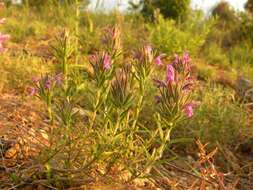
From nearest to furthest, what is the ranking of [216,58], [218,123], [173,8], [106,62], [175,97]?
[175,97], [106,62], [218,123], [216,58], [173,8]

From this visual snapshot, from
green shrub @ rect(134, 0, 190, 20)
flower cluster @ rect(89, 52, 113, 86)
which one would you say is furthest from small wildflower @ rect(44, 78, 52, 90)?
green shrub @ rect(134, 0, 190, 20)

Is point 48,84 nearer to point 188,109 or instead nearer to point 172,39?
point 188,109

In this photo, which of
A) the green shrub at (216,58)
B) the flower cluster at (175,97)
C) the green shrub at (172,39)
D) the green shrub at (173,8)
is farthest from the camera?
the green shrub at (173,8)

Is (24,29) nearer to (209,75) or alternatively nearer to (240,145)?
(209,75)

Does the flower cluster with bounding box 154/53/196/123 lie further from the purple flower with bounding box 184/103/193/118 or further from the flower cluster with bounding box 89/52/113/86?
the flower cluster with bounding box 89/52/113/86

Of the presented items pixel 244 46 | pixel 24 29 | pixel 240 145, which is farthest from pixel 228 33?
pixel 240 145

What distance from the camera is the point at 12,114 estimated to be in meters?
2.62

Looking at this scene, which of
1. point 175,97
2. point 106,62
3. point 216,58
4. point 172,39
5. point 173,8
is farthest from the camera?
point 173,8

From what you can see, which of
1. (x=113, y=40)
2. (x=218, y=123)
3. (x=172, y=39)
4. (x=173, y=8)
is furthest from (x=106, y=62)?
(x=173, y=8)

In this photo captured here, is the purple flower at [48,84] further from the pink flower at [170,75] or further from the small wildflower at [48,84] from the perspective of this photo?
the pink flower at [170,75]

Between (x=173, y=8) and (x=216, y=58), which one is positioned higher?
(x=173, y=8)

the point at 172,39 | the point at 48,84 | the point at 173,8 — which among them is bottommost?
the point at 172,39

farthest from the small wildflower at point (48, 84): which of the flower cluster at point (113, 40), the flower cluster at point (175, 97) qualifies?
the flower cluster at point (175, 97)

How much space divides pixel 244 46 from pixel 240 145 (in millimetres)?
5992
